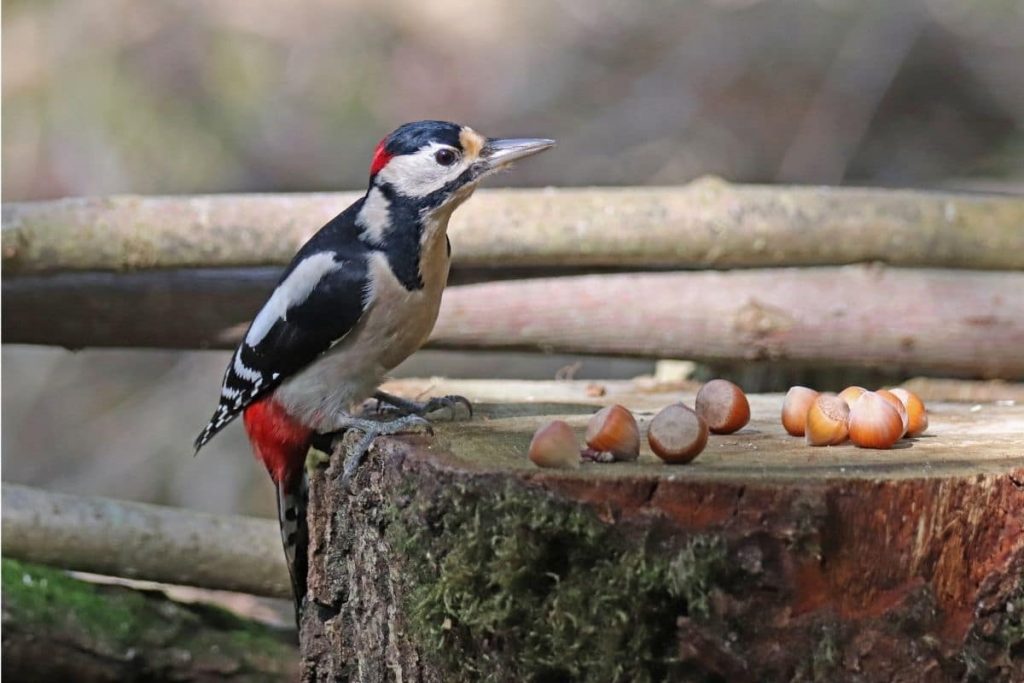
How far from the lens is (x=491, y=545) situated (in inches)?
86.8

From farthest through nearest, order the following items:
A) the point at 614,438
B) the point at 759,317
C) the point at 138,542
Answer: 1. the point at 759,317
2. the point at 138,542
3. the point at 614,438

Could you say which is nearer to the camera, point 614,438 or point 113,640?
point 614,438

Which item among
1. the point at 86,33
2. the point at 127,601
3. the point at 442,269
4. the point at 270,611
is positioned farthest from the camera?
the point at 86,33

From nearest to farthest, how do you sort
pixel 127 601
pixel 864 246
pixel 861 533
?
pixel 861 533, pixel 127 601, pixel 864 246

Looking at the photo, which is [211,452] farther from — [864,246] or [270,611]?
[864,246]

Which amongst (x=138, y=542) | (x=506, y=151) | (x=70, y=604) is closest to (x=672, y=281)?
(x=506, y=151)

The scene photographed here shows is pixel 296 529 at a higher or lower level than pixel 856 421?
lower

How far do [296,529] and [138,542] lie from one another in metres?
0.90

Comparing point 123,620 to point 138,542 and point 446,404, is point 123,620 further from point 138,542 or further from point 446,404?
point 446,404

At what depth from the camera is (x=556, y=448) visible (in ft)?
7.29

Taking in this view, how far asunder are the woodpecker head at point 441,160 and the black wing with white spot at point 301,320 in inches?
8.1

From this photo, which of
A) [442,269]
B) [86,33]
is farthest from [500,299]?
[86,33]

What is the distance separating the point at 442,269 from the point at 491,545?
1056 millimetres

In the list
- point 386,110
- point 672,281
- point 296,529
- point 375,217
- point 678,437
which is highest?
point 386,110
